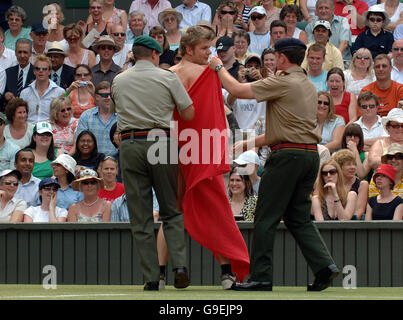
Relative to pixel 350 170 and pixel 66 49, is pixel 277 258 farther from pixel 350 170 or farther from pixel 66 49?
pixel 66 49

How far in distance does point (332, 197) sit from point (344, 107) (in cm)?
344

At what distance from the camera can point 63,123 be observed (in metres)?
14.4

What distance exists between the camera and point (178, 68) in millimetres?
8945

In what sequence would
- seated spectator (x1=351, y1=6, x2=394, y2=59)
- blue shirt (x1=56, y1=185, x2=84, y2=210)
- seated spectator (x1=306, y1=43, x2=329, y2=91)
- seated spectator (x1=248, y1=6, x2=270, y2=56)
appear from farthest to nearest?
seated spectator (x1=248, y1=6, x2=270, y2=56) < seated spectator (x1=351, y1=6, x2=394, y2=59) < seated spectator (x1=306, y1=43, x2=329, y2=91) < blue shirt (x1=56, y1=185, x2=84, y2=210)

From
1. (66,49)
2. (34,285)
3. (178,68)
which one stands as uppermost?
(66,49)

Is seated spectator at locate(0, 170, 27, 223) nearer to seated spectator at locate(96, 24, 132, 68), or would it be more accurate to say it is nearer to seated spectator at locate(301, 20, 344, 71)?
seated spectator at locate(96, 24, 132, 68)

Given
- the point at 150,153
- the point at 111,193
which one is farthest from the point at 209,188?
the point at 111,193

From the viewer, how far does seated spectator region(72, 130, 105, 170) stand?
13188 mm

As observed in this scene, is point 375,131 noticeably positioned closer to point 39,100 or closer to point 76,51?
point 39,100

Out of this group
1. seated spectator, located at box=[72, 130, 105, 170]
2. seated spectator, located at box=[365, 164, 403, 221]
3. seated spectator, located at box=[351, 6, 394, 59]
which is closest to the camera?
seated spectator, located at box=[365, 164, 403, 221]

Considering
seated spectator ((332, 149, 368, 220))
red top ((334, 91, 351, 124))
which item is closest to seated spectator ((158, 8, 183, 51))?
red top ((334, 91, 351, 124))

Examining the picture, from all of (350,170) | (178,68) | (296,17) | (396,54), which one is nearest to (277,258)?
(350,170)

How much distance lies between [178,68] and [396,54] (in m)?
6.93

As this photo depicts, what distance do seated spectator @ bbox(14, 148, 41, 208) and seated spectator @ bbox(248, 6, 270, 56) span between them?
16.0 feet
